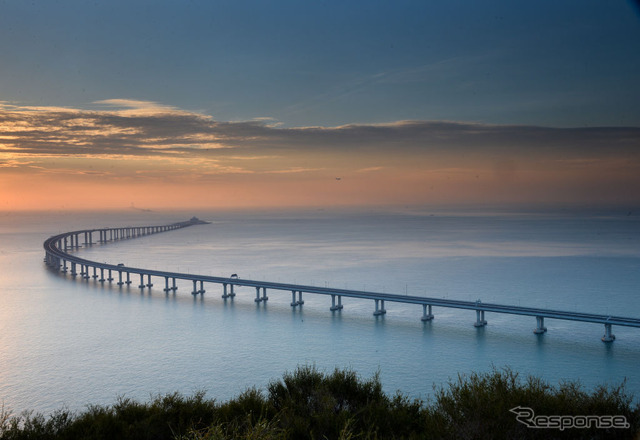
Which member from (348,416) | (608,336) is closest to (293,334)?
(608,336)

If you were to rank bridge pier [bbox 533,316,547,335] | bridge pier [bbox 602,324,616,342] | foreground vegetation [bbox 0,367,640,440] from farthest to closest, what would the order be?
bridge pier [bbox 533,316,547,335] → bridge pier [bbox 602,324,616,342] → foreground vegetation [bbox 0,367,640,440]

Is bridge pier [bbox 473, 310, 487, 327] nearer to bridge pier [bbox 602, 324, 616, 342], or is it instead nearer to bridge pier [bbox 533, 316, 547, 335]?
bridge pier [bbox 533, 316, 547, 335]

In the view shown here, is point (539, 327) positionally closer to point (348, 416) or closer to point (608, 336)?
point (608, 336)

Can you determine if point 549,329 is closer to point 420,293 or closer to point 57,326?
point 420,293

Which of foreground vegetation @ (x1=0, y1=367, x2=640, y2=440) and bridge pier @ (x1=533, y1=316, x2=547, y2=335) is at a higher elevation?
foreground vegetation @ (x1=0, y1=367, x2=640, y2=440)

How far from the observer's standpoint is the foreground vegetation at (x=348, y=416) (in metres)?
A: 15.4

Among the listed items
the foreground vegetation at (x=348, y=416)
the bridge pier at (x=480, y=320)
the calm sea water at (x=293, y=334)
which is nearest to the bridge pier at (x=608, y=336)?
the calm sea water at (x=293, y=334)

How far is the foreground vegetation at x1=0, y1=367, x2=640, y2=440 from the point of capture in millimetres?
15358

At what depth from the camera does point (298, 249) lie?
15062cm

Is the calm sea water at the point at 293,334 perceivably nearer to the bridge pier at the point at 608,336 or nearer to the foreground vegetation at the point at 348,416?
the bridge pier at the point at 608,336

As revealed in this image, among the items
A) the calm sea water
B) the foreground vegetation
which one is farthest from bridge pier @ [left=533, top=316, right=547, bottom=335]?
the foreground vegetation

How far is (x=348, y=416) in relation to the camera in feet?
61.7

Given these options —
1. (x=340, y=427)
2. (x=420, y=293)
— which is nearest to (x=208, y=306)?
(x=420, y=293)

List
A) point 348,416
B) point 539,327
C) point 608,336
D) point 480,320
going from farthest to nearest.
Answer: point 480,320, point 539,327, point 608,336, point 348,416
